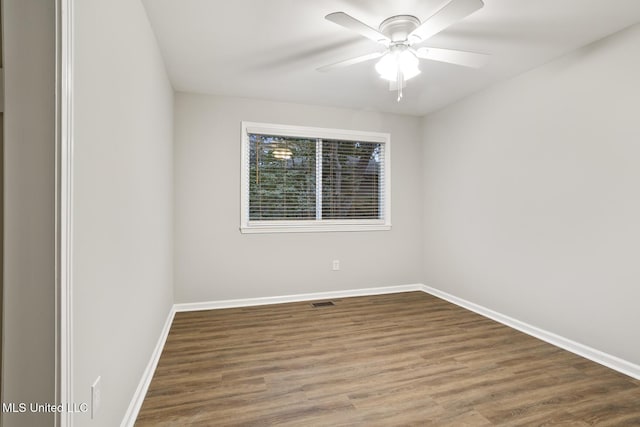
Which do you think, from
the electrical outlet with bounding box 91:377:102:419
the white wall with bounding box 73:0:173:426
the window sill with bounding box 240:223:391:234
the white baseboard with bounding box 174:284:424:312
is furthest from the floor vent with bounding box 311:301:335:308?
the electrical outlet with bounding box 91:377:102:419

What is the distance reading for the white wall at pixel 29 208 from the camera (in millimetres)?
912

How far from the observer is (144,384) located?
1979 mm

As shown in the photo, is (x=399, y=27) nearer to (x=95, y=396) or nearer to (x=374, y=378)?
(x=374, y=378)

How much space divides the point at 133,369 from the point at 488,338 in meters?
2.76

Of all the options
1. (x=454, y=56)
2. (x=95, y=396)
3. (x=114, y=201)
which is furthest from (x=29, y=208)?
(x=454, y=56)

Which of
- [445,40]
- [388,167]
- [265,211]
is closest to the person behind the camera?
[445,40]

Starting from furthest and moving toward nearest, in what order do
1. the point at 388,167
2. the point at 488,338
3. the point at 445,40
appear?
the point at 388,167
the point at 488,338
the point at 445,40

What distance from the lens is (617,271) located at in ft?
7.56

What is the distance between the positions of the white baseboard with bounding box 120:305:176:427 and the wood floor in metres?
0.04

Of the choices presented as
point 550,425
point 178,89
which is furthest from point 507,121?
point 178,89

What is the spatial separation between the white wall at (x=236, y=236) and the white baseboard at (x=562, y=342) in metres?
1.14

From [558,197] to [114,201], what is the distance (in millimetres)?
3228

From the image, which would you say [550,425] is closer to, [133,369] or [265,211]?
[133,369]

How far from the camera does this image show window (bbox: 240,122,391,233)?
382 centimetres
